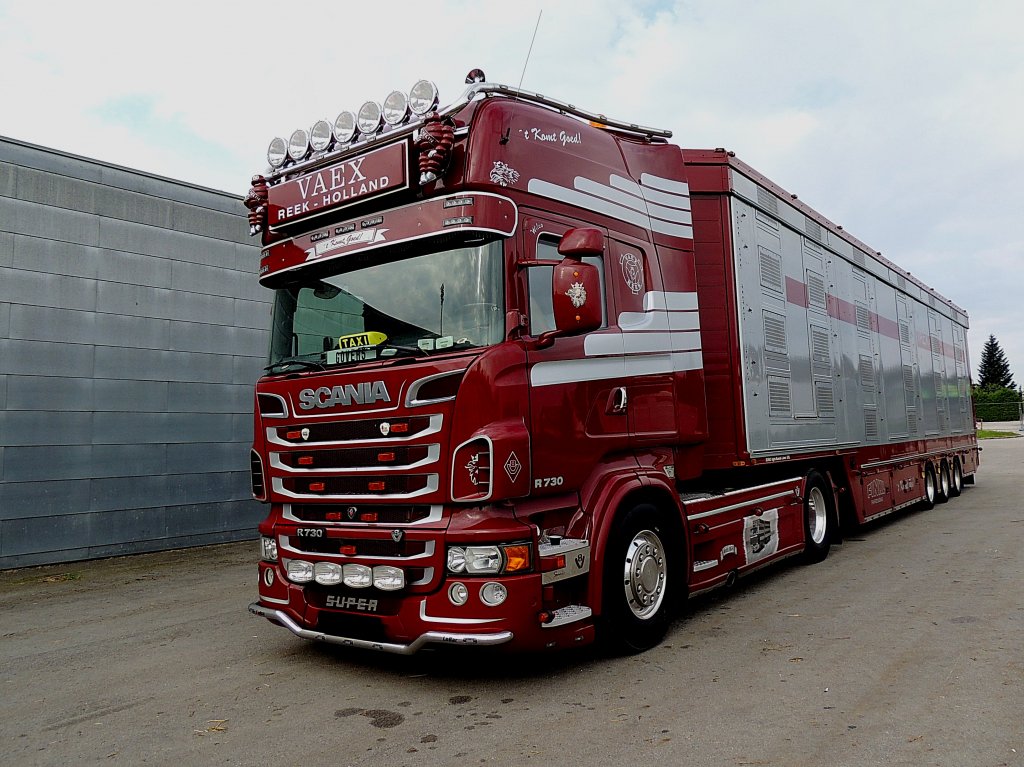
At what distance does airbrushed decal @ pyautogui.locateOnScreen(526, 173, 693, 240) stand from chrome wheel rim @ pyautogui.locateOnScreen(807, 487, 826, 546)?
3.90 m

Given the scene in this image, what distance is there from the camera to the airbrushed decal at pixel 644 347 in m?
5.18

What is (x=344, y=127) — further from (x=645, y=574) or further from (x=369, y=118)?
(x=645, y=574)

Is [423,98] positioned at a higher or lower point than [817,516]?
higher

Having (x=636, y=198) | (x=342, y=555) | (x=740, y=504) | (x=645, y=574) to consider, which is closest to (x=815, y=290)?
(x=740, y=504)

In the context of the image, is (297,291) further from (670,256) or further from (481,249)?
(670,256)

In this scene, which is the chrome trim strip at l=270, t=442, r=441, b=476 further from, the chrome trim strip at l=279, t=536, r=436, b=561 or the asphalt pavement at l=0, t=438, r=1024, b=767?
the asphalt pavement at l=0, t=438, r=1024, b=767

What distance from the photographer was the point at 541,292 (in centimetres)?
512

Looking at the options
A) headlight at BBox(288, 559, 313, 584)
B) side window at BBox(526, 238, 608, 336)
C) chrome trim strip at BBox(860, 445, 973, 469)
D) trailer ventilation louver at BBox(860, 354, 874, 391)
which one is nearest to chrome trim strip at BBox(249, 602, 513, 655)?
headlight at BBox(288, 559, 313, 584)

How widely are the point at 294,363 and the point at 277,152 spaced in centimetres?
179

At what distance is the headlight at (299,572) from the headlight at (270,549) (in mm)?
259

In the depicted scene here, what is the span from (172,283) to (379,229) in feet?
24.1

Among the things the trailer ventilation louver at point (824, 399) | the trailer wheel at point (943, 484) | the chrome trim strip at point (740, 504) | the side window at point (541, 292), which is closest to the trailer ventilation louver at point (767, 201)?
the trailer ventilation louver at point (824, 399)

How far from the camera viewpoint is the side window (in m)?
5.02

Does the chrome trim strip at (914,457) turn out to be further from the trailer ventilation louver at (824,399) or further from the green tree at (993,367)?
the green tree at (993,367)
